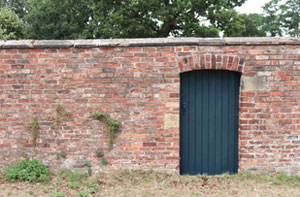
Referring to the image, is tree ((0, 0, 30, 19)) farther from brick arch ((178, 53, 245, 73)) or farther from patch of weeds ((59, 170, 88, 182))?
brick arch ((178, 53, 245, 73))

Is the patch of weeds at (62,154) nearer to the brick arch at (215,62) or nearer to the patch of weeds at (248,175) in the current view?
the brick arch at (215,62)

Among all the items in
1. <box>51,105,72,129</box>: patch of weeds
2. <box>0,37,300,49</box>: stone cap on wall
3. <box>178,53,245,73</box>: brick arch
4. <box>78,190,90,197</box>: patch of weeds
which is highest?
<box>0,37,300,49</box>: stone cap on wall

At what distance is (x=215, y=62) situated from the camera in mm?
4598

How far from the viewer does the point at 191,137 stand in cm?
493

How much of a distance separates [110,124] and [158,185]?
1.30 meters

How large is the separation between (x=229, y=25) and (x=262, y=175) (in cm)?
1093

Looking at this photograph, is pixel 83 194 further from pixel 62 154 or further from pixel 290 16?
pixel 290 16

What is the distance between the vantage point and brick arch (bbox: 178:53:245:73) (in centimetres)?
459

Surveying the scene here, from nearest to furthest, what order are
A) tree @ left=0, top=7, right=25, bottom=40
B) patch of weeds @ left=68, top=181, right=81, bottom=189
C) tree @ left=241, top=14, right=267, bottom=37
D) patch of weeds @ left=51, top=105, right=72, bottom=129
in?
patch of weeds @ left=68, top=181, right=81, bottom=189, patch of weeds @ left=51, top=105, right=72, bottom=129, tree @ left=0, top=7, right=25, bottom=40, tree @ left=241, top=14, right=267, bottom=37

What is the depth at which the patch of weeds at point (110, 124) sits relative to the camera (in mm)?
4695

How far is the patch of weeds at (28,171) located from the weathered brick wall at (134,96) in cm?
13

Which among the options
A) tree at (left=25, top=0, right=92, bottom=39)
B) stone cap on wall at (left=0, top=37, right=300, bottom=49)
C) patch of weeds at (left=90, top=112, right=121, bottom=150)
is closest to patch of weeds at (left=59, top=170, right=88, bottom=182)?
patch of weeds at (left=90, top=112, right=121, bottom=150)

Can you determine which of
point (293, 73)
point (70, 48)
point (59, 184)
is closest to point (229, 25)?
point (293, 73)

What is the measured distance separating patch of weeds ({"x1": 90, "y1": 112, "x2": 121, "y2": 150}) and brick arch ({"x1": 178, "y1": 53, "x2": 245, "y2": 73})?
1557mm
